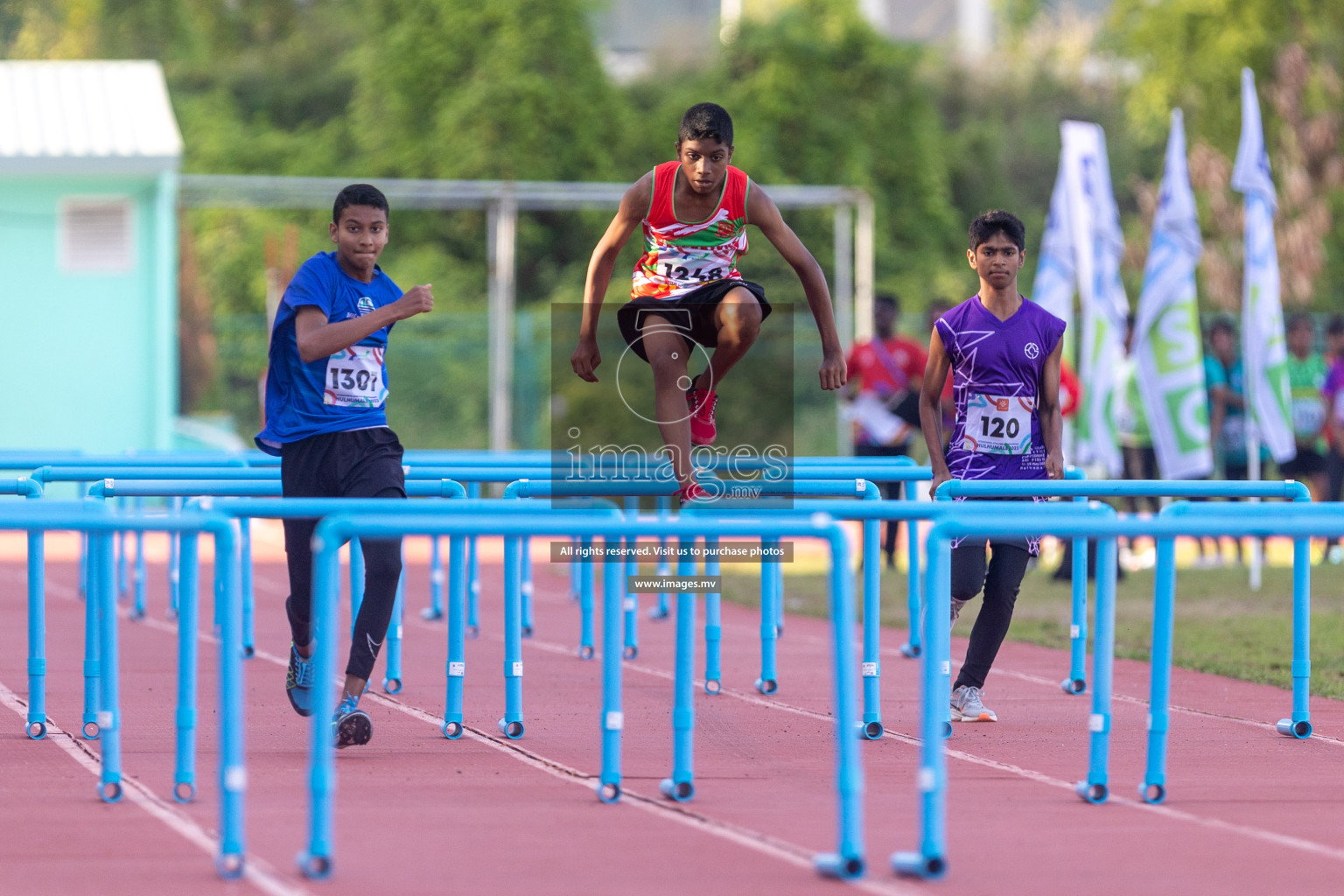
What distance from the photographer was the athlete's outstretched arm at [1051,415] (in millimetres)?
7434

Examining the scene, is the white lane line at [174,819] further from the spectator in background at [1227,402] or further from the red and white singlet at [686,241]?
the spectator in background at [1227,402]

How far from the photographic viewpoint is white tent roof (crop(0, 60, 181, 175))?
1952 cm

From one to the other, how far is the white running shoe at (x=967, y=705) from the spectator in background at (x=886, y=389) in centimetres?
629

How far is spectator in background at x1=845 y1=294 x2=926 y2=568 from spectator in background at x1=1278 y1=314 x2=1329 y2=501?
341cm

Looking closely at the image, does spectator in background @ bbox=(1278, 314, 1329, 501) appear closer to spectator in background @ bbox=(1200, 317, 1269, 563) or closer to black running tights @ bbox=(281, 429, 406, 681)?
spectator in background @ bbox=(1200, 317, 1269, 563)

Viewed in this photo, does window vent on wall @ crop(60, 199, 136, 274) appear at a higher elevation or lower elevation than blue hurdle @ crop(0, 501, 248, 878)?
higher

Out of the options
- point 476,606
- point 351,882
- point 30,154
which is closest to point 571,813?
point 351,882

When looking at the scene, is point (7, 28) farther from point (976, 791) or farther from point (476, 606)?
point (976, 791)

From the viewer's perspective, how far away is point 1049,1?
204 ft

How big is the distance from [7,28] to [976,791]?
131 ft

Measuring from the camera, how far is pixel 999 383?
24.3ft

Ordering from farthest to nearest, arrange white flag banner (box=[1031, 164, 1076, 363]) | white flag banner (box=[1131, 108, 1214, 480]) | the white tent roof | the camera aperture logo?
the white tent roof → white flag banner (box=[1031, 164, 1076, 363]) → white flag banner (box=[1131, 108, 1214, 480]) → the camera aperture logo

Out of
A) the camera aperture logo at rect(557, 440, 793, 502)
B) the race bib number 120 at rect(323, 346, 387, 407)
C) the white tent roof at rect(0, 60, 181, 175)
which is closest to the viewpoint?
the race bib number 120 at rect(323, 346, 387, 407)

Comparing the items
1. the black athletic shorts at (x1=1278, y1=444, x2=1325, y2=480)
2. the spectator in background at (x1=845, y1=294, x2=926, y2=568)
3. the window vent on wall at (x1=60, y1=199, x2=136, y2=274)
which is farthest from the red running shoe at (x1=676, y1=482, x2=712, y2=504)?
the window vent on wall at (x1=60, y1=199, x2=136, y2=274)
